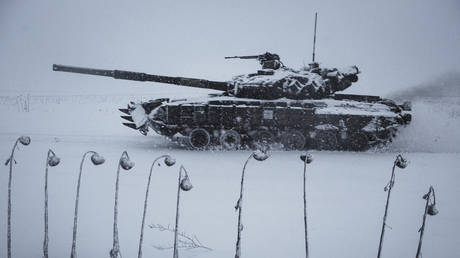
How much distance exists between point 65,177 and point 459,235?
544 centimetres

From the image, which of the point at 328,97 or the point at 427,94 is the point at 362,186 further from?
the point at 427,94

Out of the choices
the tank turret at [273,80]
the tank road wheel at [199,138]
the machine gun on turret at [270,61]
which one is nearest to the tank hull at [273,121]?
the tank road wheel at [199,138]

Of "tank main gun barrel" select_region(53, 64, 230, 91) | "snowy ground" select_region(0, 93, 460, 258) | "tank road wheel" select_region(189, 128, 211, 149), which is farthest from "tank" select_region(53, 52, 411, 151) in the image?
"snowy ground" select_region(0, 93, 460, 258)

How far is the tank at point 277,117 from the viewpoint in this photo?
30.6ft

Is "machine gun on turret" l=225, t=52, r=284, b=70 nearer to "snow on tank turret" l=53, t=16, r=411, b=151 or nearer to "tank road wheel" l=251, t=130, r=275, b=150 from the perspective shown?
"snow on tank turret" l=53, t=16, r=411, b=151

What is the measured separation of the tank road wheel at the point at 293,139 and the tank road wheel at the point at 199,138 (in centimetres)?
208

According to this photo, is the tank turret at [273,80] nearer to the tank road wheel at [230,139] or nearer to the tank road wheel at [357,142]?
the tank road wheel at [230,139]

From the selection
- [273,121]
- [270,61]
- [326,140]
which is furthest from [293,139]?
[270,61]

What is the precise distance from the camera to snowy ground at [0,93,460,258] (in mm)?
3256

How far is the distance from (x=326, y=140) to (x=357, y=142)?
34.0 inches

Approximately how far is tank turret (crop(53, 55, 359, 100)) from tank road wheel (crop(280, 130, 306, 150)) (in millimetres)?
1019

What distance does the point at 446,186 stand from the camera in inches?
226

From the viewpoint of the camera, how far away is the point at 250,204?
446cm

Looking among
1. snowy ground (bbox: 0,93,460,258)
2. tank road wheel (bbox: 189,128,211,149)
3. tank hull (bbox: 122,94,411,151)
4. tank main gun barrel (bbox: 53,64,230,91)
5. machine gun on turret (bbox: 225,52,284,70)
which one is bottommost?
snowy ground (bbox: 0,93,460,258)
